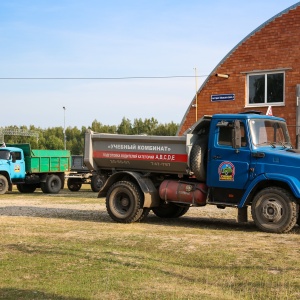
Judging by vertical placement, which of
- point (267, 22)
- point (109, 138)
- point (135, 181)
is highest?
point (267, 22)

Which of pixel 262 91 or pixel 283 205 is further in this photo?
pixel 262 91

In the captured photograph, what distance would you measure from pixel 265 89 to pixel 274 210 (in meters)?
11.5

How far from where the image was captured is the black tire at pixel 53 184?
94.3 feet

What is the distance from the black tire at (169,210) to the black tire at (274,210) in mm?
3089

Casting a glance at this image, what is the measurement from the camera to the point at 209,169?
1276 centimetres

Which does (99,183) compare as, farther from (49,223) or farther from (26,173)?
(49,223)

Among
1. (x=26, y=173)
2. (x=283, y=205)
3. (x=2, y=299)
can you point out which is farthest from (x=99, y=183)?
(x=2, y=299)

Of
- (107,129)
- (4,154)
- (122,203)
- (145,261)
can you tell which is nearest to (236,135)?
(122,203)

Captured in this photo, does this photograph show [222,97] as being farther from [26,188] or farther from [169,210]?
[26,188]

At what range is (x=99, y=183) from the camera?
28.6m

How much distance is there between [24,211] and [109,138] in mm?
4186

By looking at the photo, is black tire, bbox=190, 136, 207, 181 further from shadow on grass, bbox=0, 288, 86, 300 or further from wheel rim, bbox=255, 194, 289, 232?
shadow on grass, bbox=0, 288, 86, 300

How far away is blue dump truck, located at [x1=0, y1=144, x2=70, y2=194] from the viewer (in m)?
27.2

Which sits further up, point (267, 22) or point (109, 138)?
point (267, 22)
